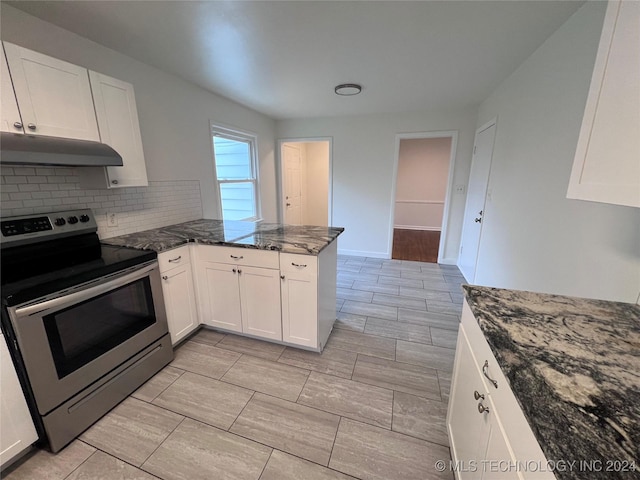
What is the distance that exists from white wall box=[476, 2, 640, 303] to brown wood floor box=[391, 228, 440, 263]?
2.06m

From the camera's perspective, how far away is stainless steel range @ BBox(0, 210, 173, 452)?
1.26m

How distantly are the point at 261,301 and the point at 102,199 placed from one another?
151 centimetres

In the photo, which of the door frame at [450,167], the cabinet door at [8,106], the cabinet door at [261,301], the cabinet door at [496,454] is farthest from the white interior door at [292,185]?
the cabinet door at [496,454]

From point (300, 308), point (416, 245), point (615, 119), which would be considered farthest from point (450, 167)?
point (615, 119)

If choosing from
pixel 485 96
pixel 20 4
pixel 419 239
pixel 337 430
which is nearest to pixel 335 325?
pixel 337 430

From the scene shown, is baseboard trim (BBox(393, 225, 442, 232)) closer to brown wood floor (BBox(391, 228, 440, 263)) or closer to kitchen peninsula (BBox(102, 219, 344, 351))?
brown wood floor (BBox(391, 228, 440, 263))

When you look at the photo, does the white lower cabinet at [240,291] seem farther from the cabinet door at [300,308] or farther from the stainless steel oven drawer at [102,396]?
the stainless steel oven drawer at [102,396]

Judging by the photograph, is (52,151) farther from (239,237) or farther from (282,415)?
(282,415)

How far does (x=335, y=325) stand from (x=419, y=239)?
165 inches

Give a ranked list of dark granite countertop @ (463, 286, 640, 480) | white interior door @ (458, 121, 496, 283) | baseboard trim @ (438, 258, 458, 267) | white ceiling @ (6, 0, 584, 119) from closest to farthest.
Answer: dark granite countertop @ (463, 286, 640, 480)
white ceiling @ (6, 0, 584, 119)
white interior door @ (458, 121, 496, 283)
baseboard trim @ (438, 258, 458, 267)

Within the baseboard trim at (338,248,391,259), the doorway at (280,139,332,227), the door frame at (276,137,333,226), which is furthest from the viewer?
the doorway at (280,139,332,227)

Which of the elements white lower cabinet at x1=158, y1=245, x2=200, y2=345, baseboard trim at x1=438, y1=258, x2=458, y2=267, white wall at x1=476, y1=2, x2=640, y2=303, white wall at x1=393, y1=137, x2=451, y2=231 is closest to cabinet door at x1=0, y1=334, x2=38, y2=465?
white lower cabinet at x1=158, y1=245, x2=200, y2=345

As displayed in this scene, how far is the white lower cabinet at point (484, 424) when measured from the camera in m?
0.65

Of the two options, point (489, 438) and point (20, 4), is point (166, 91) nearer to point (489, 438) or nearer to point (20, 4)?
point (20, 4)
